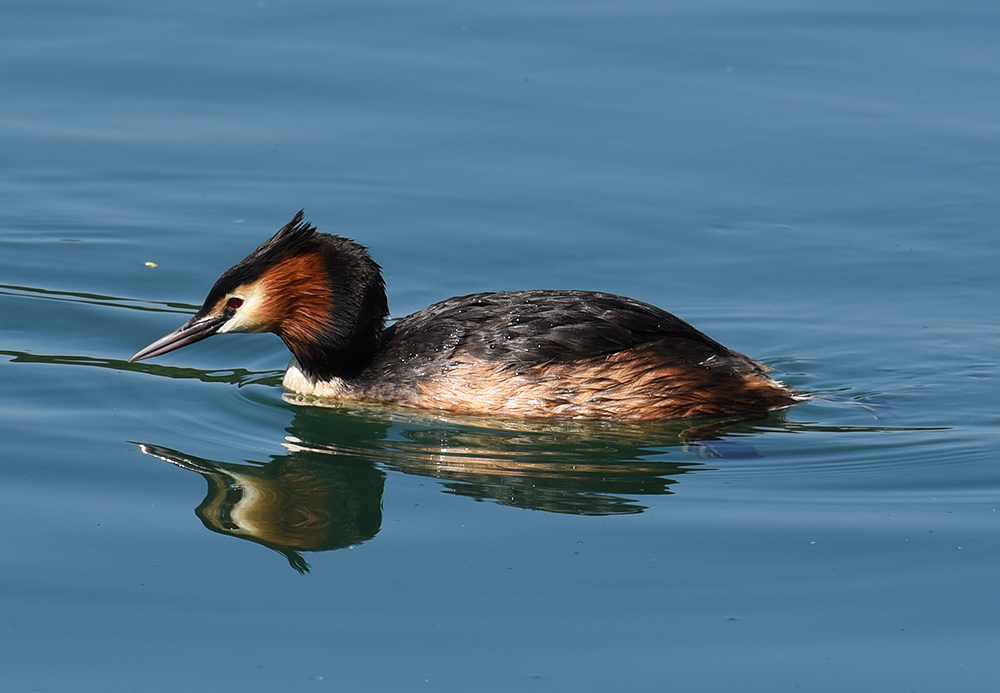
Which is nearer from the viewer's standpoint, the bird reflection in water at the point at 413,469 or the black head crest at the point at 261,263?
the bird reflection in water at the point at 413,469

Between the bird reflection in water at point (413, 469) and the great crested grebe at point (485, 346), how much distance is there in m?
0.15

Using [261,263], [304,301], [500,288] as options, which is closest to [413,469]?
[304,301]

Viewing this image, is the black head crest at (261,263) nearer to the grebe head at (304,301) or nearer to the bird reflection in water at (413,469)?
the grebe head at (304,301)

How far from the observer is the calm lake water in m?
6.11

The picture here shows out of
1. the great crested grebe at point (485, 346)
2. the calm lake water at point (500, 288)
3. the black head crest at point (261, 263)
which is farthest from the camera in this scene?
the black head crest at point (261, 263)

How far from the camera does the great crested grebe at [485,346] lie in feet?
27.9

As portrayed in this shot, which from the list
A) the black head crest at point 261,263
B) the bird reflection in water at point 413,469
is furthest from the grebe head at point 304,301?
the bird reflection in water at point 413,469

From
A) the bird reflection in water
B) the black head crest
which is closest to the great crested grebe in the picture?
the black head crest

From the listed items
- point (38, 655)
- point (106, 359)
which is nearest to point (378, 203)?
point (106, 359)

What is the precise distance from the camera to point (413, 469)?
787 centimetres

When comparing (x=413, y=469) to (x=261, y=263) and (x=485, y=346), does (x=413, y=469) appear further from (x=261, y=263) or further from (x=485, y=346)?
(x=261, y=263)

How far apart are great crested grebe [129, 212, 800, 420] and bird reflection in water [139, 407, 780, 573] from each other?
5.8 inches

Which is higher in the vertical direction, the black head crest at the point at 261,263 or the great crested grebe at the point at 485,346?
the black head crest at the point at 261,263

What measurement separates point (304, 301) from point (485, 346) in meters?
1.14
